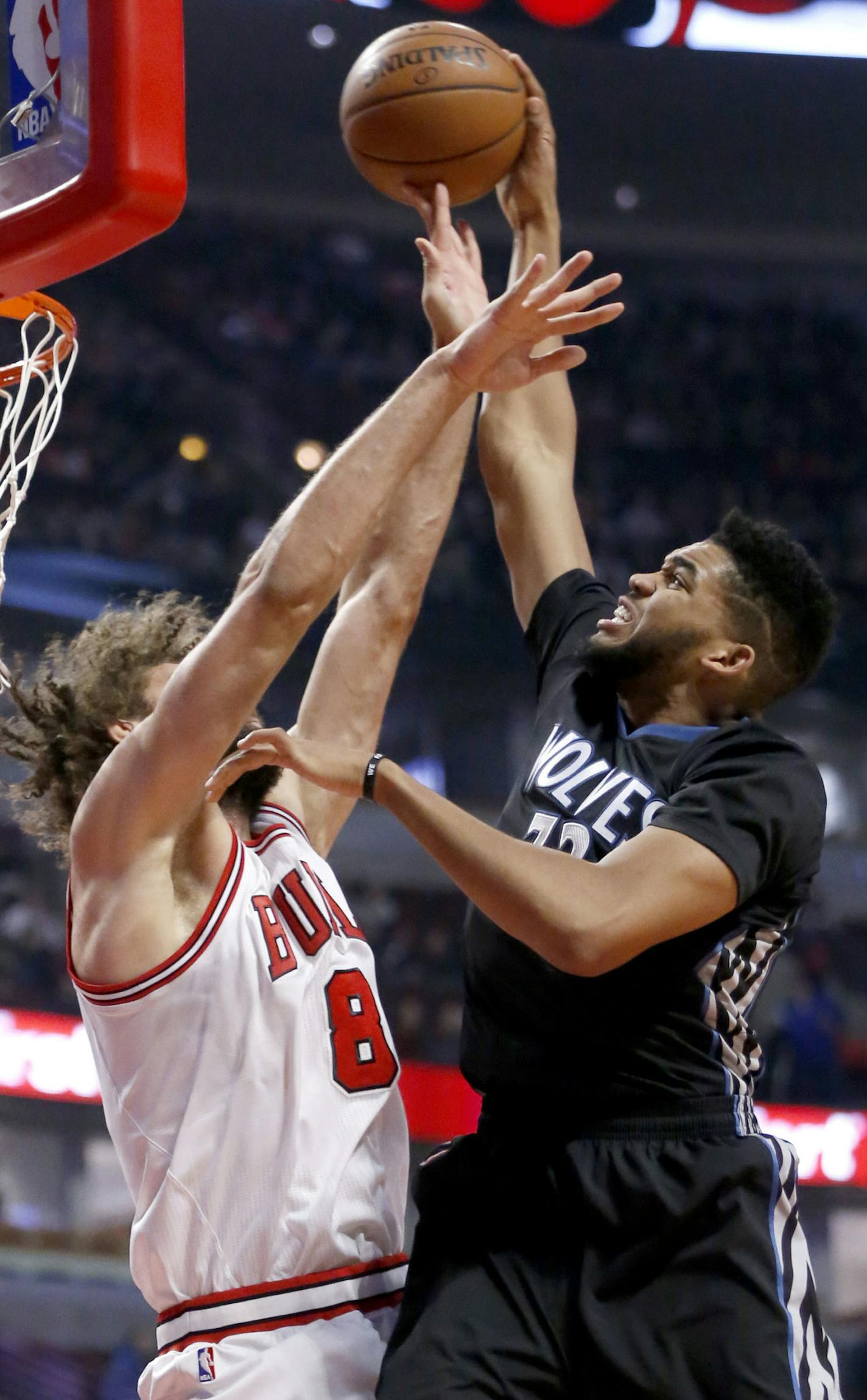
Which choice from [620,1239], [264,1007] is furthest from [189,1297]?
[620,1239]

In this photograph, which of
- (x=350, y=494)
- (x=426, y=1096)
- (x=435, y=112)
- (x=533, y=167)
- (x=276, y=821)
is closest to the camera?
(x=350, y=494)

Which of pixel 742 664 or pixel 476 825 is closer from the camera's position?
pixel 476 825

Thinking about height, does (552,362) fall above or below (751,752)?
above

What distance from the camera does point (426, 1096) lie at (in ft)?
27.7

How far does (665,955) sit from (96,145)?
1519 millimetres

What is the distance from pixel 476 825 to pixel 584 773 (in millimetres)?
452

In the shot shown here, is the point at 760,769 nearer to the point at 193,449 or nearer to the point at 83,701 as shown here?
the point at 83,701

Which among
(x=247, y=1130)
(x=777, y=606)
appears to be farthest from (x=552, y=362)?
(x=247, y=1130)

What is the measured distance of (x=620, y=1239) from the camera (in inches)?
88.7

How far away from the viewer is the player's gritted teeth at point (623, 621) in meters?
2.70

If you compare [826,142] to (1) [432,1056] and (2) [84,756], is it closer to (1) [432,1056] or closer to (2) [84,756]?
(1) [432,1056]

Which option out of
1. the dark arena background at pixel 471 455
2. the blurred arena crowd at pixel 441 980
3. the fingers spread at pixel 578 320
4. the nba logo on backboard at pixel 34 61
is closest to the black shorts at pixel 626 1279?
the fingers spread at pixel 578 320

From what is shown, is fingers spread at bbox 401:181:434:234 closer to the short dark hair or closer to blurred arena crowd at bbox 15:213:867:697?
the short dark hair

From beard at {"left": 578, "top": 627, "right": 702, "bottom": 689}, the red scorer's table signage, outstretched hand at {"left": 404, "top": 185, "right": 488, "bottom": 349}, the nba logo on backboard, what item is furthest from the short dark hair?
the red scorer's table signage
